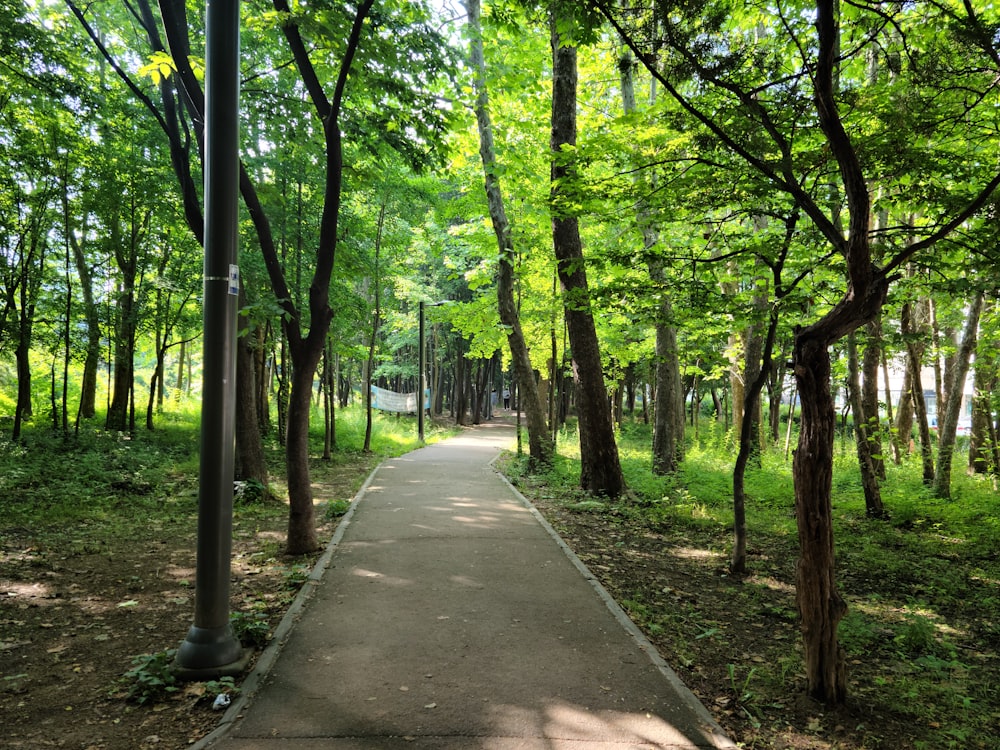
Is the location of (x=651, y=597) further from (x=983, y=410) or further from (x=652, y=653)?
(x=983, y=410)

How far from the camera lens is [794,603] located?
234 inches

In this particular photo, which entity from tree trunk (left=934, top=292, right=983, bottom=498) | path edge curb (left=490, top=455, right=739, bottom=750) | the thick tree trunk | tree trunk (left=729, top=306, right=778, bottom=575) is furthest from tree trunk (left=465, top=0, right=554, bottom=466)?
the thick tree trunk

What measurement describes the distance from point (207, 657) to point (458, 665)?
1.73 metres

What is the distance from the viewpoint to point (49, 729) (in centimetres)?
352

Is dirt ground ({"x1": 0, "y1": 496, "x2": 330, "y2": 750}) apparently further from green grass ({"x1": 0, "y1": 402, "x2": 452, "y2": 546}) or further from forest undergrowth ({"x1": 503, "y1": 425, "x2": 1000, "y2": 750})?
forest undergrowth ({"x1": 503, "y1": 425, "x2": 1000, "y2": 750})

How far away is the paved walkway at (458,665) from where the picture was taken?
3430 mm

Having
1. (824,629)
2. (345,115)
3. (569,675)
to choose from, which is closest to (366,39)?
(345,115)

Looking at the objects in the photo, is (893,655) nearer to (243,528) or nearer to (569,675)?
(569,675)

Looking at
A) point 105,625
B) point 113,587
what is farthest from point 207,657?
point 113,587

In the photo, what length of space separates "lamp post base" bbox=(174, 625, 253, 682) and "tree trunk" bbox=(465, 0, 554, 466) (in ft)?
31.3

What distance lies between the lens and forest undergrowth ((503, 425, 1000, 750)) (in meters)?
Answer: 3.83

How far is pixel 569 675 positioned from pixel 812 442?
2301 mm

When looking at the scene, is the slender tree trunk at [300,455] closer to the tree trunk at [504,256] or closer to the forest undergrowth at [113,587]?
the forest undergrowth at [113,587]

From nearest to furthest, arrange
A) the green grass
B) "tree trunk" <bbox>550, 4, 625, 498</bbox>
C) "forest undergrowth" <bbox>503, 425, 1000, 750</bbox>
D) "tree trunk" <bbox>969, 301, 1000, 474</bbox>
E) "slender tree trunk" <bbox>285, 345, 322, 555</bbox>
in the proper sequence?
1. "forest undergrowth" <bbox>503, 425, 1000, 750</bbox>
2. "slender tree trunk" <bbox>285, 345, 322, 555</bbox>
3. the green grass
4. "tree trunk" <bbox>550, 4, 625, 498</bbox>
5. "tree trunk" <bbox>969, 301, 1000, 474</bbox>
